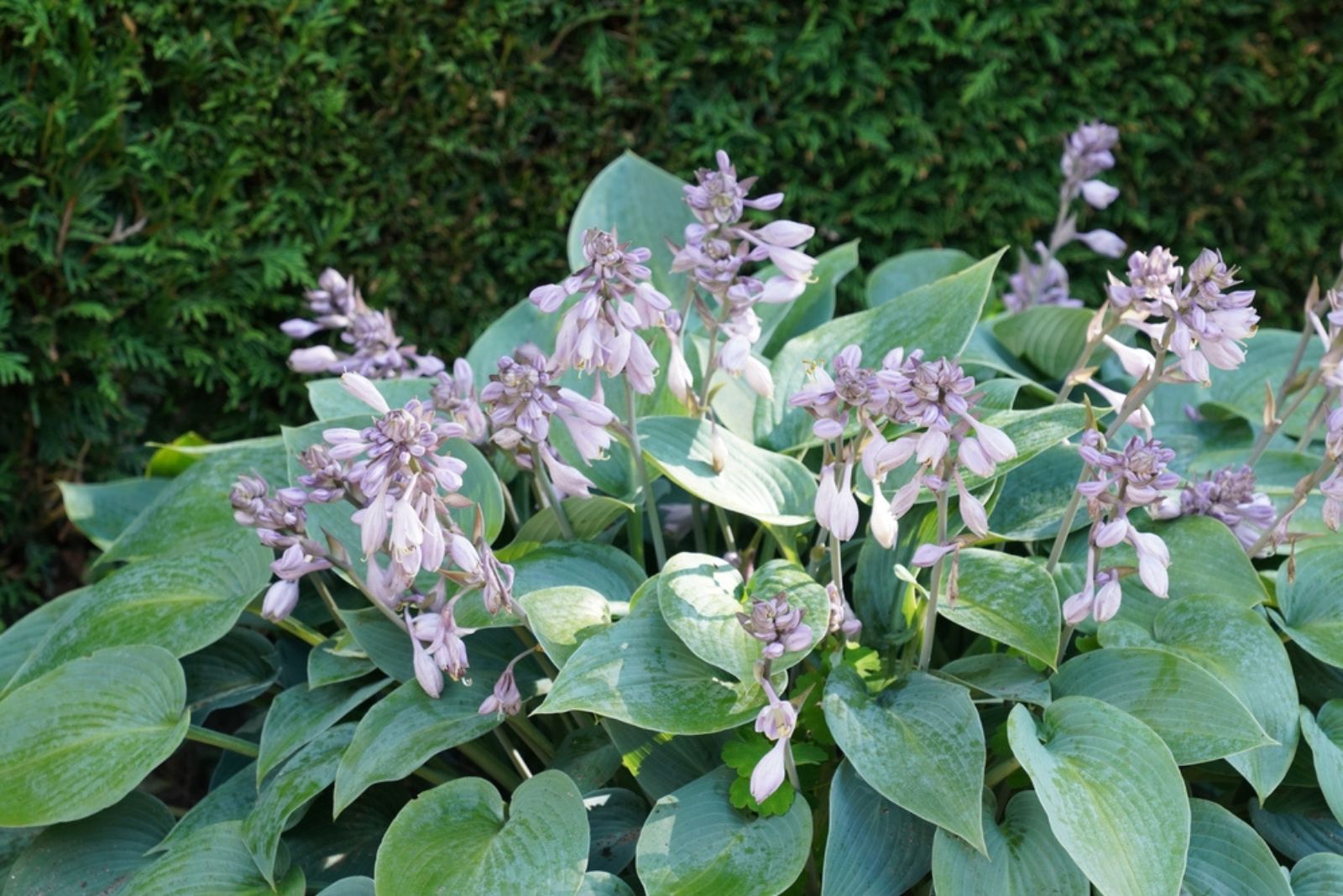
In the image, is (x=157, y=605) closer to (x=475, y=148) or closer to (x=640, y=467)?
(x=640, y=467)

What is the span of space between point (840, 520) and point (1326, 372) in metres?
0.91

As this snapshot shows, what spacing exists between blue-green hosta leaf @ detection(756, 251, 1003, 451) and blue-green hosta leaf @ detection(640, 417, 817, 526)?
255 mm

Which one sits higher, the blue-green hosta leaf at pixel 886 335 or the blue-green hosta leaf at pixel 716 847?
the blue-green hosta leaf at pixel 886 335

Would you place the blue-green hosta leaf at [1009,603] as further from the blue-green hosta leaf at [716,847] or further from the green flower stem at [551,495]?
the green flower stem at [551,495]

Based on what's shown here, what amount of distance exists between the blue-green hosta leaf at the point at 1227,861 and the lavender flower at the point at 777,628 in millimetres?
688

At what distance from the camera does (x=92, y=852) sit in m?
2.21

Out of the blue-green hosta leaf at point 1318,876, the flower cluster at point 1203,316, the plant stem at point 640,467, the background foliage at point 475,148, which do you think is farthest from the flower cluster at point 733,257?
the background foliage at point 475,148

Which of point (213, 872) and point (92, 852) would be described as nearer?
point (213, 872)

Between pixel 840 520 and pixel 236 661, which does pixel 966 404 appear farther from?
pixel 236 661

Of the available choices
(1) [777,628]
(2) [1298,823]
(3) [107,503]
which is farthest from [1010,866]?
(3) [107,503]

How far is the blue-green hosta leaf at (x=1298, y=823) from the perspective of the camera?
2.13 metres

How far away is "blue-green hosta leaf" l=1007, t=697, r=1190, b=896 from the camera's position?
169cm

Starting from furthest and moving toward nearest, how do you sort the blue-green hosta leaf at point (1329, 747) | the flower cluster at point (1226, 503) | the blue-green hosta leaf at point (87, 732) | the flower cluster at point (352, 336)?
the flower cluster at point (352, 336), the flower cluster at point (1226, 503), the blue-green hosta leaf at point (87, 732), the blue-green hosta leaf at point (1329, 747)

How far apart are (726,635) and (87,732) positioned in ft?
3.57
